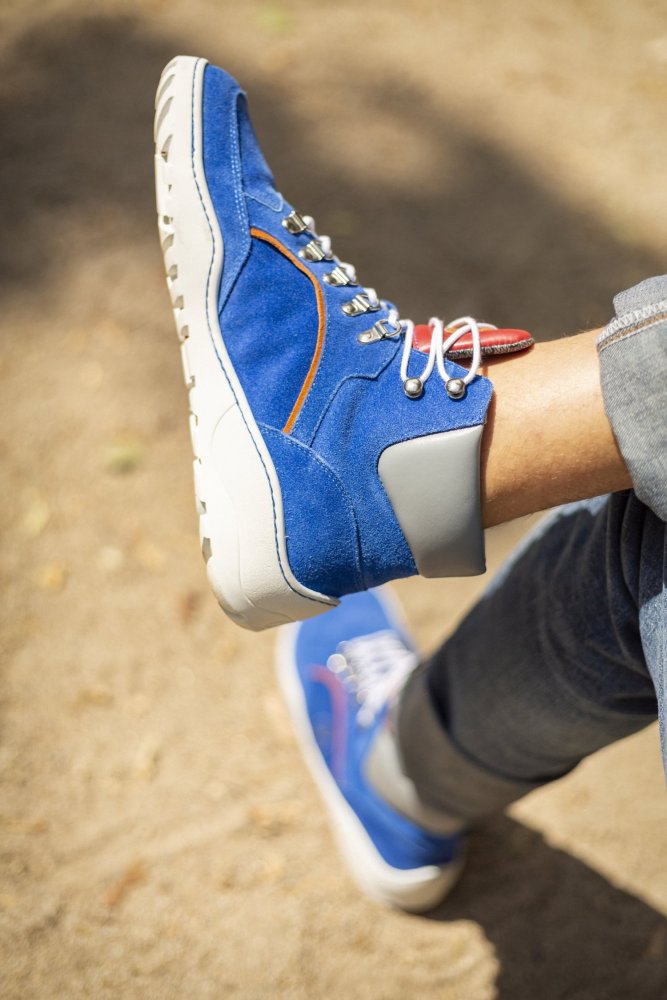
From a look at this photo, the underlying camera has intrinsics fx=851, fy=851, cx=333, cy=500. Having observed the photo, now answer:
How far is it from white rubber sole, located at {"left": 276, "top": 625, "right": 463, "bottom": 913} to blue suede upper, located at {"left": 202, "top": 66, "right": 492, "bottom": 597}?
29.8 inches

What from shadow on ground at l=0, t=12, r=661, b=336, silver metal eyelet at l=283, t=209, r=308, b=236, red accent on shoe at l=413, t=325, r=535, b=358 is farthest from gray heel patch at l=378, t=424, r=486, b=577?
shadow on ground at l=0, t=12, r=661, b=336

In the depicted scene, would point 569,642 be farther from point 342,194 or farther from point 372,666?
point 342,194

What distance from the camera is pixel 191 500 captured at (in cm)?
201

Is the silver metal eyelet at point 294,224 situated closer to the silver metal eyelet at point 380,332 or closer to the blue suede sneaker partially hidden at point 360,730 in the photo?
the silver metal eyelet at point 380,332

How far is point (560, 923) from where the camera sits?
1.58 m

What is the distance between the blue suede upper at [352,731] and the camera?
4.99 feet

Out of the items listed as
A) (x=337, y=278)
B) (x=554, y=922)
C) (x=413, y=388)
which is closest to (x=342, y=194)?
(x=337, y=278)

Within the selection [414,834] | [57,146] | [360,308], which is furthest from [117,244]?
[414,834]

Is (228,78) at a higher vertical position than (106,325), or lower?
higher

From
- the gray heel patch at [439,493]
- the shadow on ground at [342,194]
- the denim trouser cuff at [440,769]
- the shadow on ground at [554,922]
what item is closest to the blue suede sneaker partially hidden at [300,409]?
the gray heel patch at [439,493]

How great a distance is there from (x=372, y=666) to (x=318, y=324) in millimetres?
883

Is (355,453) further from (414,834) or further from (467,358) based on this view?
(414,834)

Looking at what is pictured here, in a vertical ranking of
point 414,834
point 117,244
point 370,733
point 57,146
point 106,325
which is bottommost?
point 414,834

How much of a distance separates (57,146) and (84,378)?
0.88 metres
